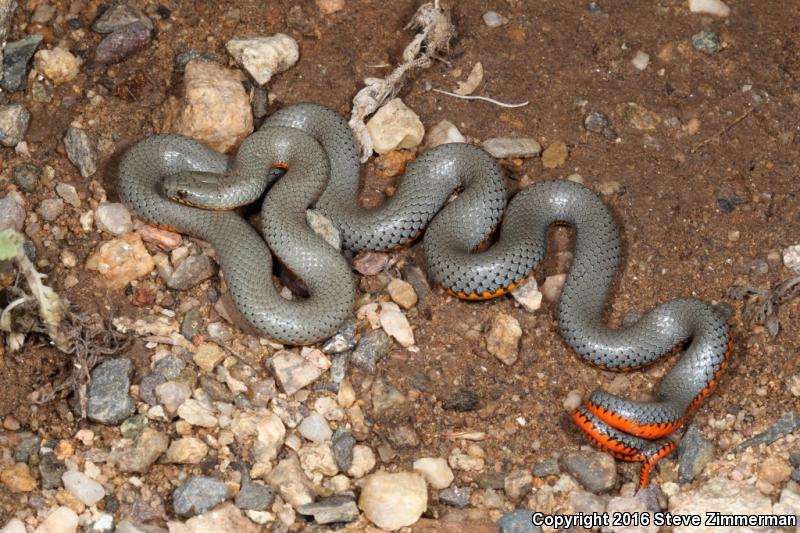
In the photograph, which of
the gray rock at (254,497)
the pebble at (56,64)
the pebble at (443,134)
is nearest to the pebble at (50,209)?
the pebble at (56,64)

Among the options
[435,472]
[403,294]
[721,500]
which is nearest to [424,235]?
[403,294]

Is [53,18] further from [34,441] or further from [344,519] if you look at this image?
[344,519]

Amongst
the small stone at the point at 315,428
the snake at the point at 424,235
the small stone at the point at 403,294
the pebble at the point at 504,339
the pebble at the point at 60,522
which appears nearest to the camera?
the pebble at the point at 60,522

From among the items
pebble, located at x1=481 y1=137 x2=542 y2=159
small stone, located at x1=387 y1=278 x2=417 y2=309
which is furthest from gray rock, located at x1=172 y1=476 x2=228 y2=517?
pebble, located at x1=481 y1=137 x2=542 y2=159

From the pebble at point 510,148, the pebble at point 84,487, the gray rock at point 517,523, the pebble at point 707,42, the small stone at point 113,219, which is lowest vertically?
the gray rock at point 517,523

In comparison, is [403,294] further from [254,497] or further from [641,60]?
[641,60]

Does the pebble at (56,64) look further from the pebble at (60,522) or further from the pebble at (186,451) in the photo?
the pebble at (60,522)
